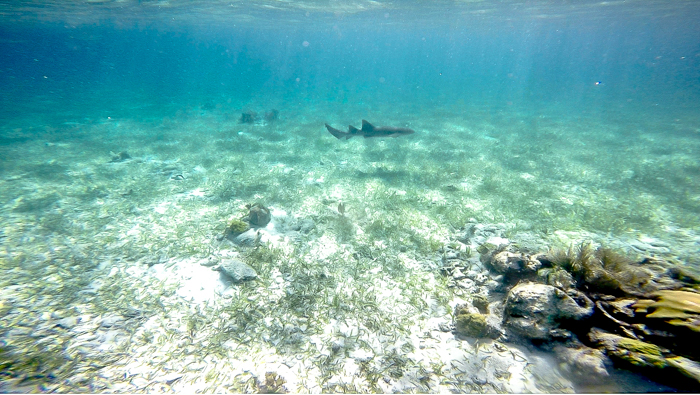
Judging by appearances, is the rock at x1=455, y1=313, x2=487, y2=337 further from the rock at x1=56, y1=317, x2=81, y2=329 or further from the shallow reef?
the rock at x1=56, y1=317, x2=81, y2=329

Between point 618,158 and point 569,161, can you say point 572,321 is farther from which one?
point 618,158

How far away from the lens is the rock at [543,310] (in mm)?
3910

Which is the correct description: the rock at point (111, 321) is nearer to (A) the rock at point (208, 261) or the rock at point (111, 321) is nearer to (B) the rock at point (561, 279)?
(A) the rock at point (208, 261)

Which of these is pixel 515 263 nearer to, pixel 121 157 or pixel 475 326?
pixel 475 326

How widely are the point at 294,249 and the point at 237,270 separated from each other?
155 cm

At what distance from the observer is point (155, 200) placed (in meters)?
9.91

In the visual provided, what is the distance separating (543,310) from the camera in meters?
4.05

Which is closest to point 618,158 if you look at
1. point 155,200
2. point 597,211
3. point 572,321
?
point 597,211

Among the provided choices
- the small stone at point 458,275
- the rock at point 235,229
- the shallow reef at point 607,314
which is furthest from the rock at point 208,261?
the small stone at point 458,275

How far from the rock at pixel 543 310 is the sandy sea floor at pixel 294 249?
43cm

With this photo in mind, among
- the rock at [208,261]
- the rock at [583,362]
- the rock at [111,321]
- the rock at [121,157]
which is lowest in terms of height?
the rock at [121,157]

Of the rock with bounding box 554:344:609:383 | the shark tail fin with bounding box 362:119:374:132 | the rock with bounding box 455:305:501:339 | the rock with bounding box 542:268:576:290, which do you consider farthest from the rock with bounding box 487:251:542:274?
the shark tail fin with bounding box 362:119:374:132

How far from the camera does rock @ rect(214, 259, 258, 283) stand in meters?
6.03

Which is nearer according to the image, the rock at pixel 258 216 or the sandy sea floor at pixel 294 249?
the sandy sea floor at pixel 294 249
